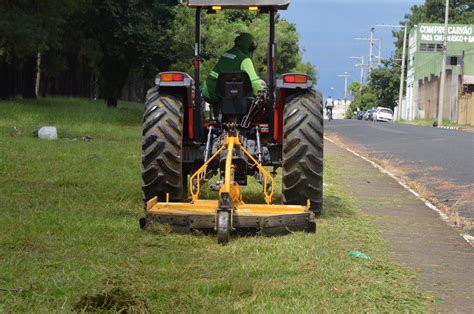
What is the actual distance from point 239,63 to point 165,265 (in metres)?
3.52

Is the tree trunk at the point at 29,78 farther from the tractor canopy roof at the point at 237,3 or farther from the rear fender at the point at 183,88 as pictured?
the tractor canopy roof at the point at 237,3

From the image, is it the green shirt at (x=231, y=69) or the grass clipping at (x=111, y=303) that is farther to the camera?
the green shirt at (x=231, y=69)

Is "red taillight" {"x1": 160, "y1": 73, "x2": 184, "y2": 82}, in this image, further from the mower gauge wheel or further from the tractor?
the mower gauge wheel

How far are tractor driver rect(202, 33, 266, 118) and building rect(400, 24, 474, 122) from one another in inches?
2374

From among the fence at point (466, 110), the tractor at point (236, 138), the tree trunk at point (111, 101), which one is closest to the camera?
the tractor at point (236, 138)

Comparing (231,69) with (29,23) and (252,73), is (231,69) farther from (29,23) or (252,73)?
(29,23)

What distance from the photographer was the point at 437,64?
79.4 metres

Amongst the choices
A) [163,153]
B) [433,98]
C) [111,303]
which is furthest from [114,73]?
[433,98]

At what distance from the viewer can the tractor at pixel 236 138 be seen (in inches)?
324

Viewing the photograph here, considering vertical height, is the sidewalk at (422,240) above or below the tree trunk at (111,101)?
above

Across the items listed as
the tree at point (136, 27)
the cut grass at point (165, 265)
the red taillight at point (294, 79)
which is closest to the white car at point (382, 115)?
the tree at point (136, 27)

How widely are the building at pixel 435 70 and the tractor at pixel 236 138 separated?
60338mm

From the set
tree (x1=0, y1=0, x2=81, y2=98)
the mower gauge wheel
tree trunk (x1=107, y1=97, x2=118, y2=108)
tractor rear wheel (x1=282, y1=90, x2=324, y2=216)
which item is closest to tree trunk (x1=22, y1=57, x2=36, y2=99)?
tree (x1=0, y1=0, x2=81, y2=98)

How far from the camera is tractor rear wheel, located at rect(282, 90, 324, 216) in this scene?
8648 millimetres
